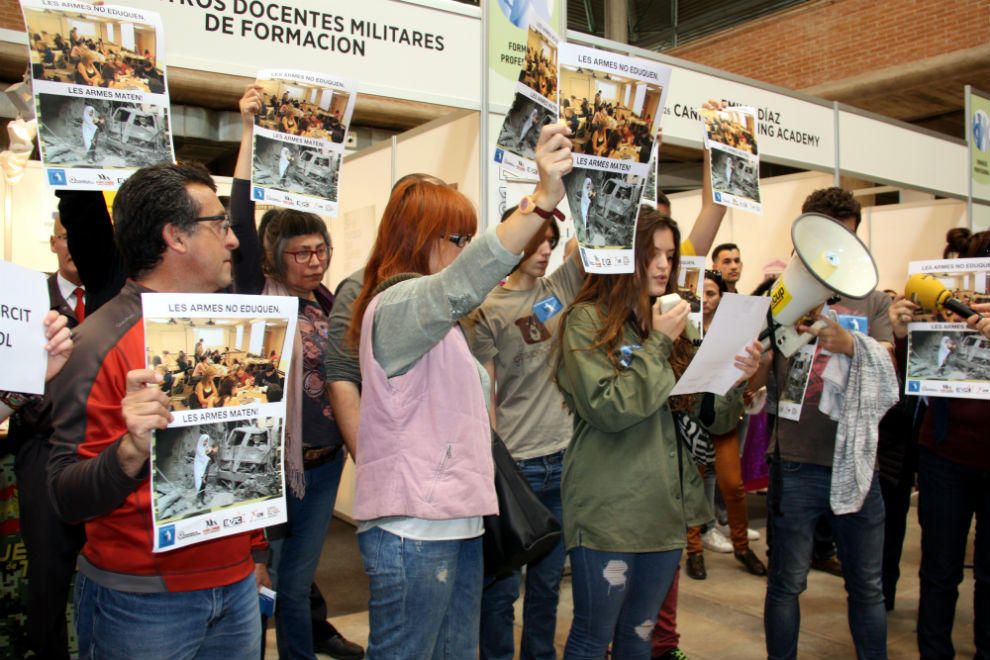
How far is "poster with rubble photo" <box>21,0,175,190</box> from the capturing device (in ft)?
6.01

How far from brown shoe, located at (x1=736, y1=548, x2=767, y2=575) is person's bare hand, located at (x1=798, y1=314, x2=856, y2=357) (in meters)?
2.45

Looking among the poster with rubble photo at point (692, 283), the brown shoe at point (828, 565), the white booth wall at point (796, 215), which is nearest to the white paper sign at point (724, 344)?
the poster with rubble photo at point (692, 283)

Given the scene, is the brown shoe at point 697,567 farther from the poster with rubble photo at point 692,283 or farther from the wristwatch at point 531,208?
the wristwatch at point 531,208

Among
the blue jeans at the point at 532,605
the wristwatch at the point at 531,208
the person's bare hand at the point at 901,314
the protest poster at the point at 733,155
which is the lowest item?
the blue jeans at the point at 532,605

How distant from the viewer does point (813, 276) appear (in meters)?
2.39

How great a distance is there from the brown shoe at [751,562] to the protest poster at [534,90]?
3.54 meters

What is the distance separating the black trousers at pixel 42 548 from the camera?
2.52 meters

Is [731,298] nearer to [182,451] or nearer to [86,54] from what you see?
[182,451]

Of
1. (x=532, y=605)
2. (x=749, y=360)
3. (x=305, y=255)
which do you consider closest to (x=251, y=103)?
(x=305, y=255)

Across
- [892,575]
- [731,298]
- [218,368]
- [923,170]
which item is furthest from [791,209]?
[218,368]

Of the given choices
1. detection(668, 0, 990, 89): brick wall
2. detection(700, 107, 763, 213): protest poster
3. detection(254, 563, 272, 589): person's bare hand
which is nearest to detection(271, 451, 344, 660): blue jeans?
detection(254, 563, 272, 589): person's bare hand

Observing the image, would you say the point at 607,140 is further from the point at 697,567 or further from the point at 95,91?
the point at 697,567

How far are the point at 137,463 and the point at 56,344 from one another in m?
0.30

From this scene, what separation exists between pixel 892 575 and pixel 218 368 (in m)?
3.76
